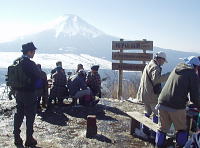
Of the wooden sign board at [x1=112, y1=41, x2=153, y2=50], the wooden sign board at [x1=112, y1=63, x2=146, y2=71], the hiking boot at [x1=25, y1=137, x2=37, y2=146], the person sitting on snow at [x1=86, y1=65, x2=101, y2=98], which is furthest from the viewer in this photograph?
the wooden sign board at [x1=112, y1=63, x2=146, y2=71]

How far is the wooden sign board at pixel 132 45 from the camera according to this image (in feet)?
45.6

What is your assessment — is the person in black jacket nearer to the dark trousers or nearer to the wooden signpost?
the dark trousers

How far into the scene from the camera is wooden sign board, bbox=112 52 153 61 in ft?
46.0

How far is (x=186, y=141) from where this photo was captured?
614cm

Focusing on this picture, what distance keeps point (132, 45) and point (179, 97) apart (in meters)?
8.22

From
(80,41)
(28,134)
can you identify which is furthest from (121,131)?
(80,41)

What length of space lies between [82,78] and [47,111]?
1.42 meters

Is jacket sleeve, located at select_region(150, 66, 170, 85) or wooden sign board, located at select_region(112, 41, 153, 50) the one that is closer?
jacket sleeve, located at select_region(150, 66, 170, 85)

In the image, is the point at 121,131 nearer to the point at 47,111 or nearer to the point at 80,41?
the point at 47,111

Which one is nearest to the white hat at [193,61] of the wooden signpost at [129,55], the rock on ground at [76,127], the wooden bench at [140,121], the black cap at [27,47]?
the wooden bench at [140,121]

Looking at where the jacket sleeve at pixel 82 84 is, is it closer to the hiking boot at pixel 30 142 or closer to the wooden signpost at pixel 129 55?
the wooden signpost at pixel 129 55

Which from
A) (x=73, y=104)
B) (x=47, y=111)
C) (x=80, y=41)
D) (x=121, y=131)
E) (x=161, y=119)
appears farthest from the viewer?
(x=80, y=41)

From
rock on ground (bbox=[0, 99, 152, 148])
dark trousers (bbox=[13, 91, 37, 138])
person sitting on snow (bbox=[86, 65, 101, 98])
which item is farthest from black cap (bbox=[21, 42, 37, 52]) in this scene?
person sitting on snow (bbox=[86, 65, 101, 98])

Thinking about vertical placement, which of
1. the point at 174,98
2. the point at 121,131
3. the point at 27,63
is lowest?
the point at 121,131
